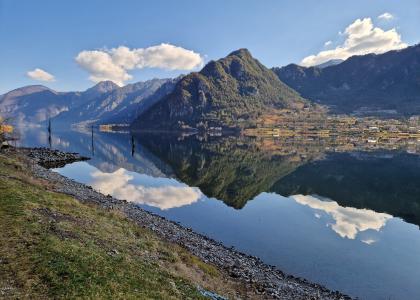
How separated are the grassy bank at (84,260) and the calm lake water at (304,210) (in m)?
15.9

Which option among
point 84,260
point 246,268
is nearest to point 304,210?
point 246,268

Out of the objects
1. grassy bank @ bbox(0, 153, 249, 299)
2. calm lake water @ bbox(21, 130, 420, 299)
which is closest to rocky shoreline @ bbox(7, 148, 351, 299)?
grassy bank @ bbox(0, 153, 249, 299)

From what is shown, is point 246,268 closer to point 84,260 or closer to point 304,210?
point 84,260

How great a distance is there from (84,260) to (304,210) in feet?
185

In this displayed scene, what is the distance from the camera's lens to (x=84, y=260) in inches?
917

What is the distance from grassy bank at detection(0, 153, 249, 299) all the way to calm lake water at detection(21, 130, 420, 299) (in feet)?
52.3

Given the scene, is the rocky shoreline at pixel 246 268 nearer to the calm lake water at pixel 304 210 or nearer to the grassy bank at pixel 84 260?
the grassy bank at pixel 84 260

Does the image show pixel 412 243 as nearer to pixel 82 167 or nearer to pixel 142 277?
pixel 142 277

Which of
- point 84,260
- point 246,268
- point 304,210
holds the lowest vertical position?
point 304,210

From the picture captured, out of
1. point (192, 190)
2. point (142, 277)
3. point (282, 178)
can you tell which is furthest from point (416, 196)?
point (142, 277)

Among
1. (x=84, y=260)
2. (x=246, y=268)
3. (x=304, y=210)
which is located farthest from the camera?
(x=304, y=210)

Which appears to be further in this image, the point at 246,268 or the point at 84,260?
the point at 246,268

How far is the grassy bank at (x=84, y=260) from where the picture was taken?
64.0ft

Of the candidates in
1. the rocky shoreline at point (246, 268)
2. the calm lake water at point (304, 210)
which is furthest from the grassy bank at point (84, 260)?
the calm lake water at point (304, 210)
